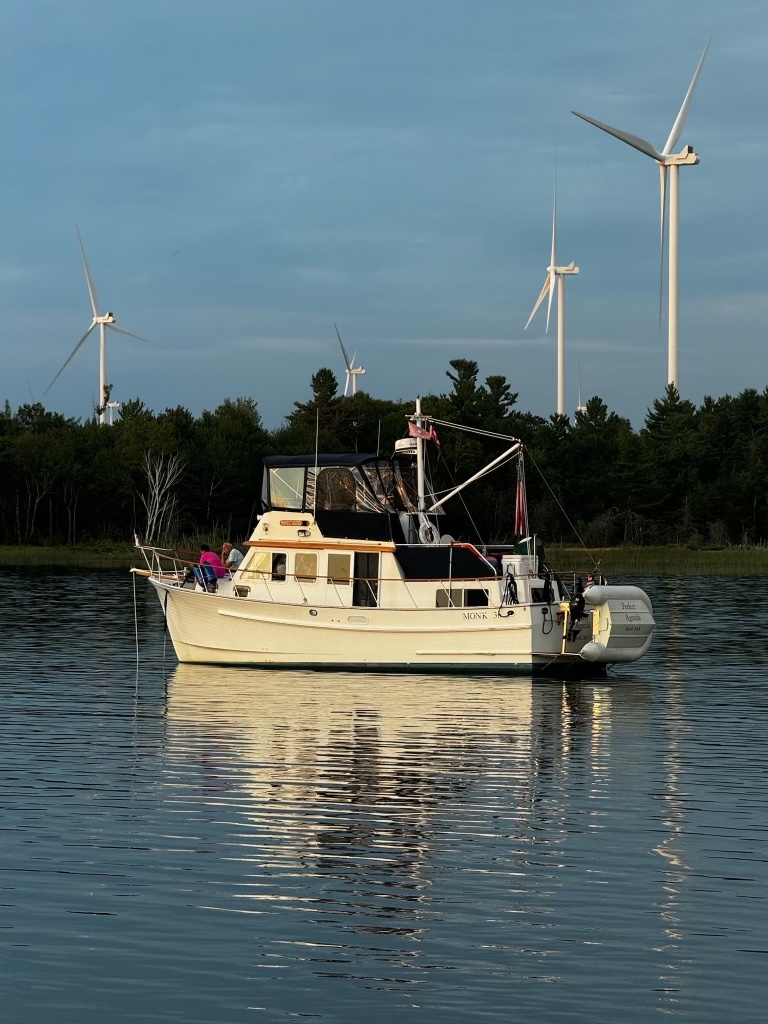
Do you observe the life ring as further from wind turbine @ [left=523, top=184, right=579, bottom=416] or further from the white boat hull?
wind turbine @ [left=523, top=184, right=579, bottom=416]

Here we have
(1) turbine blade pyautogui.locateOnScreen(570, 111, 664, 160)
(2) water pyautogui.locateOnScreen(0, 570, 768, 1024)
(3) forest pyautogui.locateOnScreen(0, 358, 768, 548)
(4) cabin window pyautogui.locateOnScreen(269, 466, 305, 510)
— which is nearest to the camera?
(2) water pyautogui.locateOnScreen(0, 570, 768, 1024)

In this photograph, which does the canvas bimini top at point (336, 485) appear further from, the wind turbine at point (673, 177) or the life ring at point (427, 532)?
the wind turbine at point (673, 177)

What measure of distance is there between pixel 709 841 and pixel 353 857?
14.2 ft

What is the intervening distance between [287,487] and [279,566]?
2133 mm

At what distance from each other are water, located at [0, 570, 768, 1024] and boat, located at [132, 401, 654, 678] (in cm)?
265

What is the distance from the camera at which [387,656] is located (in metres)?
34.3

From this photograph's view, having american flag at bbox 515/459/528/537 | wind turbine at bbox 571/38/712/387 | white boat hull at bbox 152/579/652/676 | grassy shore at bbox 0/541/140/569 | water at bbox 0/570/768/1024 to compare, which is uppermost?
wind turbine at bbox 571/38/712/387

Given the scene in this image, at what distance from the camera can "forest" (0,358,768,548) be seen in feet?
359

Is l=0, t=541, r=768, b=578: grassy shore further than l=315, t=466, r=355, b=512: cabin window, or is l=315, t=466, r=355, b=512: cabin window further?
l=0, t=541, r=768, b=578: grassy shore

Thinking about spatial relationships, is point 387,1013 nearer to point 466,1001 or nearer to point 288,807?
point 466,1001

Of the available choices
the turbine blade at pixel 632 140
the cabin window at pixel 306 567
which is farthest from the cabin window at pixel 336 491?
the turbine blade at pixel 632 140

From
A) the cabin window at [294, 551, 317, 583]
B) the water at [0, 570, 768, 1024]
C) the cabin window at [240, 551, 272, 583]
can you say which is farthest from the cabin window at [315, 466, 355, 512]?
the water at [0, 570, 768, 1024]

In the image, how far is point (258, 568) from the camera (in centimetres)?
3491

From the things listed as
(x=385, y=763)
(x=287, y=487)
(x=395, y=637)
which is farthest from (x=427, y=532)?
(x=385, y=763)
